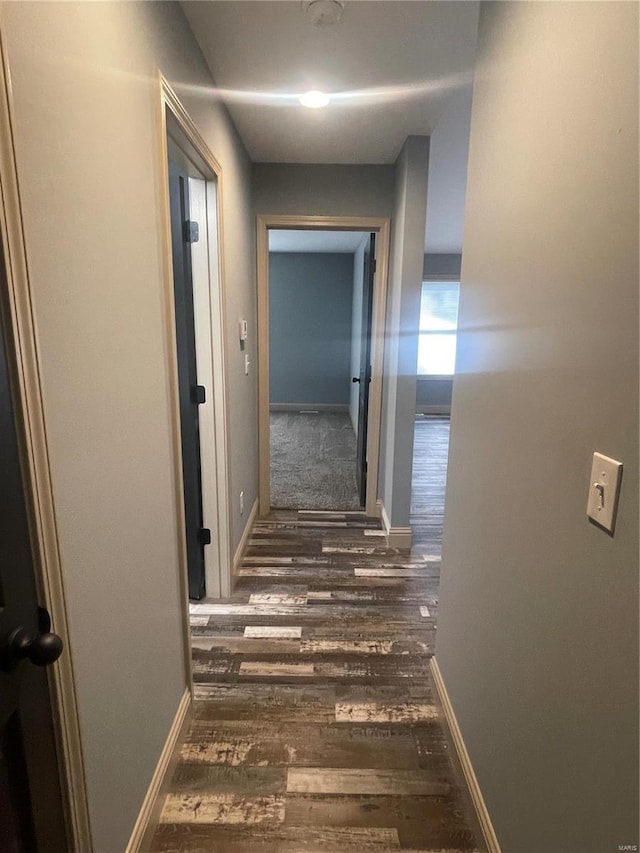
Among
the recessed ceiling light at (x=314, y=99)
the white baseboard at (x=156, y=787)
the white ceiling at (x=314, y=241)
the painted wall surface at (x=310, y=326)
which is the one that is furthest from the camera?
the painted wall surface at (x=310, y=326)

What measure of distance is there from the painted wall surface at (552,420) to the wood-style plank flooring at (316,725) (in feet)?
0.94

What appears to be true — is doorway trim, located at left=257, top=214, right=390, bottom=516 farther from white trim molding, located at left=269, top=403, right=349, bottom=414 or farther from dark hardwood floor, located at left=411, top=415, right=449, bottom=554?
white trim molding, located at left=269, top=403, right=349, bottom=414

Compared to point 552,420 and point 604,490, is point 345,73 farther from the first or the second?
point 604,490

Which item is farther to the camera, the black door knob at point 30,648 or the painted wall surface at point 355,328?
the painted wall surface at point 355,328

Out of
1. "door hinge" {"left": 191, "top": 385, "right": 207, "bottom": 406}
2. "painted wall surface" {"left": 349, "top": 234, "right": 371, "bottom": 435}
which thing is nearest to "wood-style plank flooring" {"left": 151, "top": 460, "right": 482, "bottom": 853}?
"door hinge" {"left": 191, "top": 385, "right": 207, "bottom": 406}

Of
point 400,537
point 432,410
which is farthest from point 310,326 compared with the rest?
point 400,537

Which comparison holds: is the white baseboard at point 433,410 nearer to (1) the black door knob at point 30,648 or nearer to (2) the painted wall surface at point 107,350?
(2) the painted wall surface at point 107,350

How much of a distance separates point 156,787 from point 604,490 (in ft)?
4.94

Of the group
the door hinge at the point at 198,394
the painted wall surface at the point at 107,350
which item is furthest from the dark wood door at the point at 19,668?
the door hinge at the point at 198,394

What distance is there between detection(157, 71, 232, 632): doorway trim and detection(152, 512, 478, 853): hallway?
0.27 m

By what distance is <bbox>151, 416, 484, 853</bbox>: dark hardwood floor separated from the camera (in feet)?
4.64

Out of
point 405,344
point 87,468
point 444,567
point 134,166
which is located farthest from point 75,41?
point 405,344

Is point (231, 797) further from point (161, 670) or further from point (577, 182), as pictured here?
point (577, 182)

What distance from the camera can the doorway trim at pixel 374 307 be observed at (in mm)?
3195
